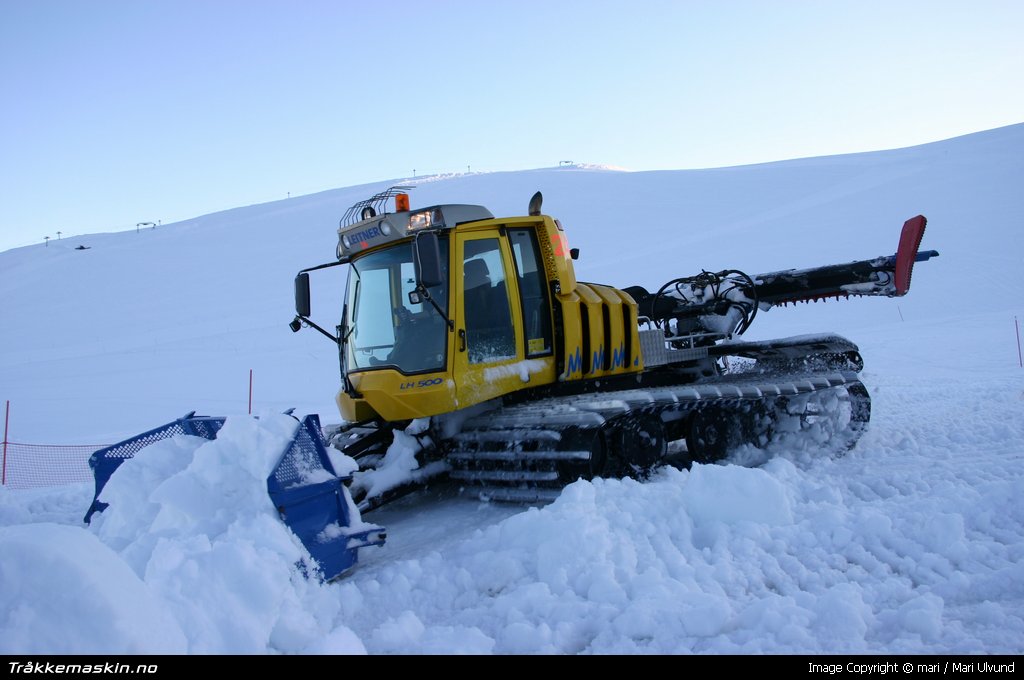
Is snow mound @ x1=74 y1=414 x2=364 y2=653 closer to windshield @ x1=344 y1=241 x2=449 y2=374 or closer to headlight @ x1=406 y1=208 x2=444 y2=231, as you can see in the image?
windshield @ x1=344 y1=241 x2=449 y2=374

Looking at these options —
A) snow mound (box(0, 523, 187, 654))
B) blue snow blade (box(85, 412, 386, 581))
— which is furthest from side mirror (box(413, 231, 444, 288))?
snow mound (box(0, 523, 187, 654))

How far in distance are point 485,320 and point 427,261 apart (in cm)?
100

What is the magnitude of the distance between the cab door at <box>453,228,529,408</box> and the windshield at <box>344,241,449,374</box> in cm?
16

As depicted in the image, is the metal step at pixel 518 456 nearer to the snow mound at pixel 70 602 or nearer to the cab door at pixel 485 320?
the cab door at pixel 485 320

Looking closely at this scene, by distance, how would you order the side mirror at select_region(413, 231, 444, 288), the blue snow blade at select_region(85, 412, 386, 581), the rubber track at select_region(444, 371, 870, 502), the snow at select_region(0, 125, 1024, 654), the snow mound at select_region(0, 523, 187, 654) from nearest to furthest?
the snow mound at select_region(0, 523, 187, 654) < the snow at select_region(0, 125, 1024, 654) < the blue snow blade at select_region(85, 412, 386, 581) < the side mirror at select_region(413, 231, 444, 288) < the rubber track at select_region(444, 371, 870, 502)

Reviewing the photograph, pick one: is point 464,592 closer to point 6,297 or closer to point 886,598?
point 886,598

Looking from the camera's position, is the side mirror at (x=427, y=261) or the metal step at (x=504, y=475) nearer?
the side mirror at (x=427, y=261)

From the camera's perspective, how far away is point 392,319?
5.91 metres

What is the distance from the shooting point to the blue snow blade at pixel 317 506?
12.9 ft

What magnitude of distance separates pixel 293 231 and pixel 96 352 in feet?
73.1

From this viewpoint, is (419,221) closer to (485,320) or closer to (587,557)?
(485,320)

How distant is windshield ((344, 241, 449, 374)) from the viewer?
18.5ft

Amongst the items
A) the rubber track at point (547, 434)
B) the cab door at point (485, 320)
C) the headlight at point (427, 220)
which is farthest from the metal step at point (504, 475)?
the headlight at point (427, 220)

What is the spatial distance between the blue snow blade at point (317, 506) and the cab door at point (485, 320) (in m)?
1.44
